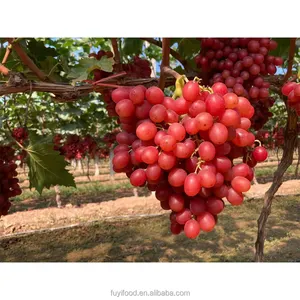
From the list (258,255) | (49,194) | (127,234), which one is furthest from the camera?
(49,194)

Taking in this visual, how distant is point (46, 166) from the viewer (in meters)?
1.38

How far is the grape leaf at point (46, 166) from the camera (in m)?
1.34

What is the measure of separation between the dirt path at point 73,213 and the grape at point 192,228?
6.30m

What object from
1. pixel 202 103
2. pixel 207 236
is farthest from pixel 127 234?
pixel 202 103

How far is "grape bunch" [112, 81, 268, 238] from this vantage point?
0.68m

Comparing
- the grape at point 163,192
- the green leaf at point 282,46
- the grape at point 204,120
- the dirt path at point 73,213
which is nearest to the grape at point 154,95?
the grape at point 204,120

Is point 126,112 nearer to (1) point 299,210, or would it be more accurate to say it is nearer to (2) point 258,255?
(2) point 258,255

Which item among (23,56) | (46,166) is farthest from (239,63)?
(46,166)

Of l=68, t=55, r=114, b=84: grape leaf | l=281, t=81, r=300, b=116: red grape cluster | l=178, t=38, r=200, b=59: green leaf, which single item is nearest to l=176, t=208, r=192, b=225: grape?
l=281, t=81, r=300, b=116: red grape cluster

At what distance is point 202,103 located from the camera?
2.22ft

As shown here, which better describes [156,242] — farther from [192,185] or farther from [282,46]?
[192,185]

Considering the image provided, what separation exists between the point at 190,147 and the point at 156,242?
4.88m

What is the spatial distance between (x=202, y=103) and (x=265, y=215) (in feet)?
5.51

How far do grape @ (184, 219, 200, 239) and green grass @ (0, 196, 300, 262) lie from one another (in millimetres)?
3827
